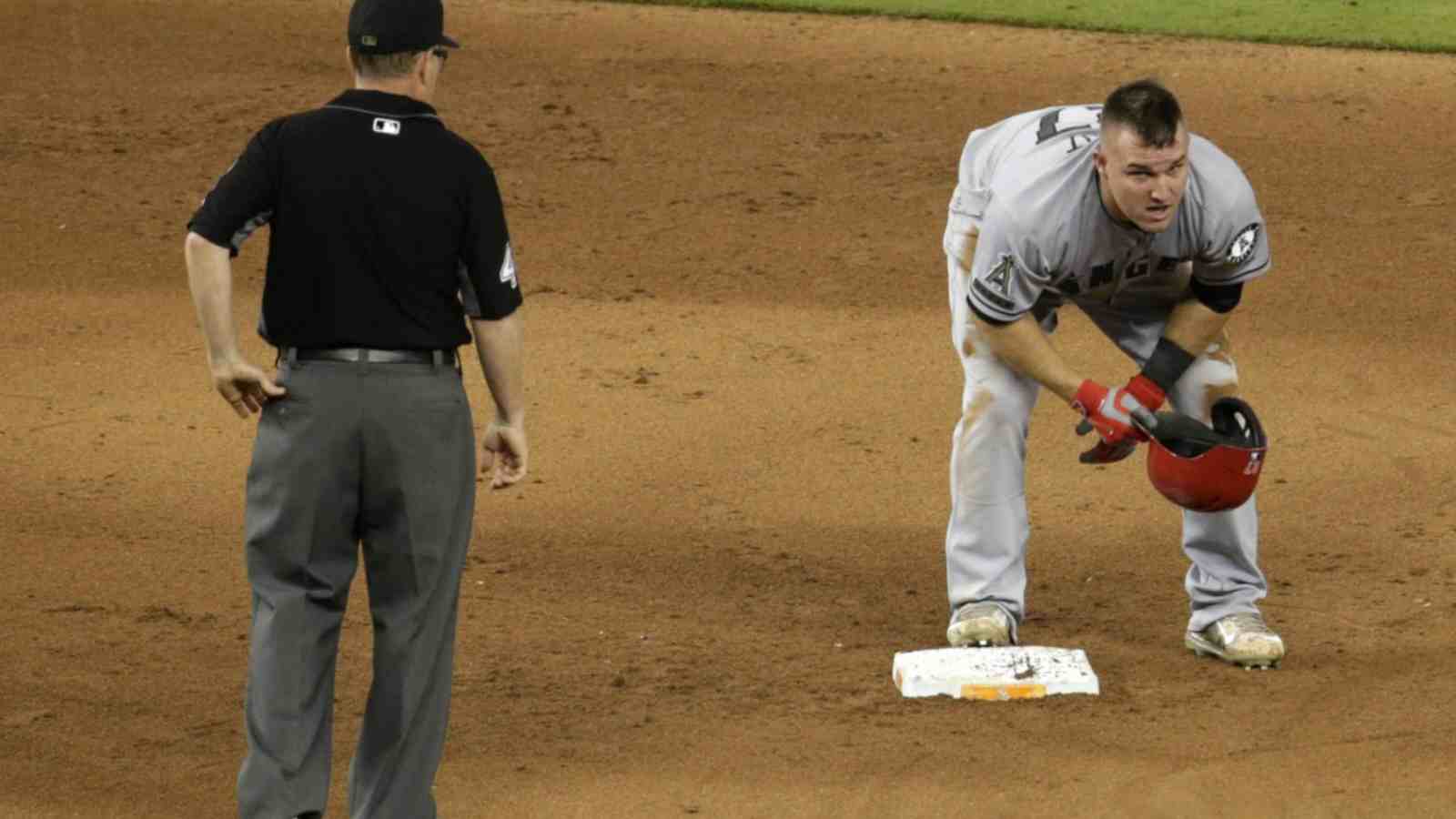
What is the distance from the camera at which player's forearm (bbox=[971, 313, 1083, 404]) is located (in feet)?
18.6

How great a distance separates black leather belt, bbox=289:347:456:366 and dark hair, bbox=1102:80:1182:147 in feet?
6.17

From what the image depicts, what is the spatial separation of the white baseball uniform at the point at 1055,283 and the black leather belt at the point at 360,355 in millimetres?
1728

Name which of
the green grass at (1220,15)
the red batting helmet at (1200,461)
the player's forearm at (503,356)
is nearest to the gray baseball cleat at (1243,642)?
the red batting helmet at (1200,461)

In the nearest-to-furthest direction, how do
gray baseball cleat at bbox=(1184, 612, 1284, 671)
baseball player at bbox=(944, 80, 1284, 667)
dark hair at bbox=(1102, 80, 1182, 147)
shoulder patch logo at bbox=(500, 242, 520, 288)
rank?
shoulder patch logo at bbox=(500, 242, 520, 288)
dark hair at bbox=(1102, 80, 1182, 147)
baseball player at bbox=(944, 80, 1284, 667)
gray baseball cleat at bbox=(1184, 612, 1284, 671)

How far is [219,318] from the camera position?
14.6ft

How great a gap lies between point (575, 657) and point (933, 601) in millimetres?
1181

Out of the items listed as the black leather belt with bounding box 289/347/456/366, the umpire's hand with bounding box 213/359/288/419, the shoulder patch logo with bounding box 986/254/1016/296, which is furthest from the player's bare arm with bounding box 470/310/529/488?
the shoulder patch logo with bounding box 986/254/1016/296

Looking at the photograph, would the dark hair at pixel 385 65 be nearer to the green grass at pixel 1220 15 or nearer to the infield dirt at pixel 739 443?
the infield dirt at pixel 739 443

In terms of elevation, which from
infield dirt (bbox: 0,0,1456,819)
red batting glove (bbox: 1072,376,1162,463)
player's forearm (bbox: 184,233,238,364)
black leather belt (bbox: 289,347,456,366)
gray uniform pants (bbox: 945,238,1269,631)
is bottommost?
infield dirt (bbox: 0,0,1456,819)

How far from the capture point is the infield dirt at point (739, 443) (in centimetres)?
538

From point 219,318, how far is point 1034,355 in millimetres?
2236

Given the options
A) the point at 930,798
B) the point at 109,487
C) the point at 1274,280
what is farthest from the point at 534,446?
the point at 1274,280

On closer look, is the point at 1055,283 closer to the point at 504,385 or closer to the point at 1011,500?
the point at 1011,500

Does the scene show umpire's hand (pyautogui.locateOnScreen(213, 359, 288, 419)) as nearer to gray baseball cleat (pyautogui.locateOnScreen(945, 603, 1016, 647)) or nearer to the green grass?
gray baseball cleat (pyautogui.locateOnScreen(945, 603, 1016, 647))
